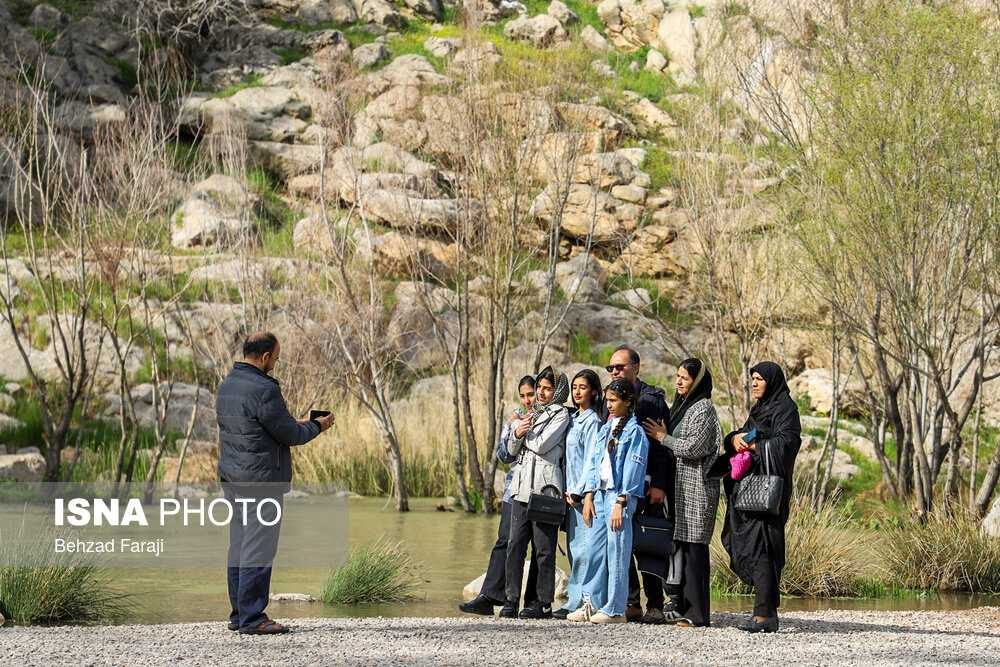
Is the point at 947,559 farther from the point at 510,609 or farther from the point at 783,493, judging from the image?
the point at 510,609

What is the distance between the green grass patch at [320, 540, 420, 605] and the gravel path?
1.64 m

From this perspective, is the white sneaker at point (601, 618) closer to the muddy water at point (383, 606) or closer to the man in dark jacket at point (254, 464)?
the muddy water at point (383, 606)

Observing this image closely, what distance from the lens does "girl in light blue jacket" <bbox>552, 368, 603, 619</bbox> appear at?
8.66 m

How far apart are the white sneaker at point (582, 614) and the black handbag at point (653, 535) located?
0.53 metres

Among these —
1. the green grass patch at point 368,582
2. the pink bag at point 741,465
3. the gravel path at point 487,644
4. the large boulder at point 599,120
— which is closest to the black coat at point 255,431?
the gravel path at point 487,644

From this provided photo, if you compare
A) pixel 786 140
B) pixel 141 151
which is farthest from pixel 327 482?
pixel 786 140

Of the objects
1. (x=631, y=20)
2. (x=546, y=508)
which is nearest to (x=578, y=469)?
(x=546, y=508)

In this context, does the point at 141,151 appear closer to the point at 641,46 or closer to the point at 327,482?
the point at 327,482

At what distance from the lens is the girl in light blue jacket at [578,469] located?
8664mm

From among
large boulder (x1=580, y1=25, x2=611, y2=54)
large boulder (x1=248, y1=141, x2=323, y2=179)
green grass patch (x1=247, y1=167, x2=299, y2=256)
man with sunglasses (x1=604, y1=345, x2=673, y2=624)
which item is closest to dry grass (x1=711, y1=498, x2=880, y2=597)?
man with sunglasses (x1=604, y1=345, x2=673, y2=624)

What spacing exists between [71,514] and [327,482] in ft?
15.0

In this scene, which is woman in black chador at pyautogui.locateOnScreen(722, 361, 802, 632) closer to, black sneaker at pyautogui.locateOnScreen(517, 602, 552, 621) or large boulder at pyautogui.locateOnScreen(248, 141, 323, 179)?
black sneaker at pyautogui.locateOnScreen(517, 602, 552, 621)

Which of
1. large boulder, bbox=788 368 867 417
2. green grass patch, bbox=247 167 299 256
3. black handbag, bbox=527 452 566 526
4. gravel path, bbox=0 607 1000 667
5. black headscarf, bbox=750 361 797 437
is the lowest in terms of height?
gravel path, bbox=0 607 1000 667

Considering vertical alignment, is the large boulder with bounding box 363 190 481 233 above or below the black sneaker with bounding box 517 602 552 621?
above
